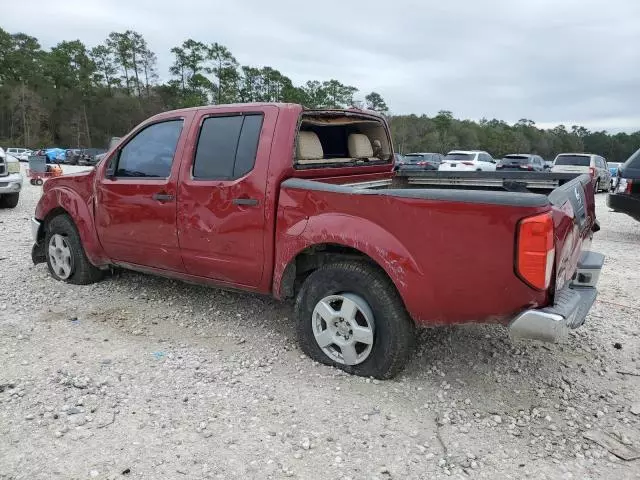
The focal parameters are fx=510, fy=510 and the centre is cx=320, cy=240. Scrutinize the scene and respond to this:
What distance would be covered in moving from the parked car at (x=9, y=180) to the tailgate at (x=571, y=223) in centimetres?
1110

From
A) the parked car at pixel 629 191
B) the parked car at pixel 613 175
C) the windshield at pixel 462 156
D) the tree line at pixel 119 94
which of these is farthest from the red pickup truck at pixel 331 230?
the tree line at pixel 119 94

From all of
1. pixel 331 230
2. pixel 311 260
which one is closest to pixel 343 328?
pixel 311 260

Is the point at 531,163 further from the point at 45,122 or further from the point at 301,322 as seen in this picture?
the point at 45,122

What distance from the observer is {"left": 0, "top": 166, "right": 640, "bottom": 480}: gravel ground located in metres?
2.56

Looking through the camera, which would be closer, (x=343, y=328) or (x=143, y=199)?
(x=343, y=328)

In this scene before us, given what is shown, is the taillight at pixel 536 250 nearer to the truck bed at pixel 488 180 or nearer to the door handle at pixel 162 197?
the truck bed at pixel 488 180

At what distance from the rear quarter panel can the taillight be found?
4cm

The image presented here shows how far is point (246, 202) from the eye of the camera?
369 cm

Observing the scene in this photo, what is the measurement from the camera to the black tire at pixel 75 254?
519 cm

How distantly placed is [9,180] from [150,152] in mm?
8171

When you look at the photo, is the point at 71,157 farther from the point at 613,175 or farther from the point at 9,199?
the point at 613,175

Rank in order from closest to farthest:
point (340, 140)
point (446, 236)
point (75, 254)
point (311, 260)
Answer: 1. point (446, 236)
2. point (311, 260)
3. point (340, 140)
4. point (75, 254)

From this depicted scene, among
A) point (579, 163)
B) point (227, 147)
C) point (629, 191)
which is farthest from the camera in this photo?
point (579, 163)

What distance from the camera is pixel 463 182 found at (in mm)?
4762
